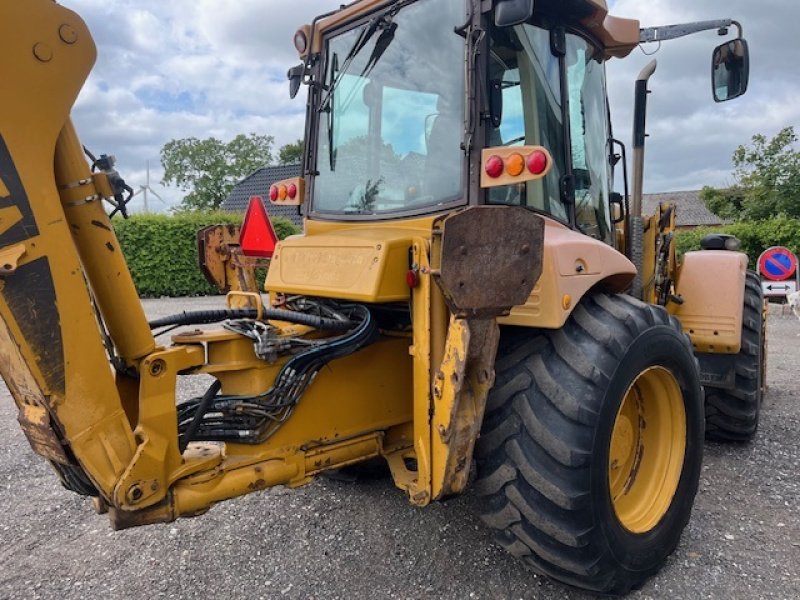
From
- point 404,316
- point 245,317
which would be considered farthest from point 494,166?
point 245,317

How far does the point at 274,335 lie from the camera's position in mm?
2355

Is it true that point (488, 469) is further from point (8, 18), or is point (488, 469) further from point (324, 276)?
point (8, 18)

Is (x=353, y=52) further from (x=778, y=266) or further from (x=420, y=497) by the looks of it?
(x=778, y=266)

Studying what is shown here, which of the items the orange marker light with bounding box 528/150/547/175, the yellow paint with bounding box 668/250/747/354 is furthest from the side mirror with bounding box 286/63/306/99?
the yellow paint with bounding box 668/250/747/354

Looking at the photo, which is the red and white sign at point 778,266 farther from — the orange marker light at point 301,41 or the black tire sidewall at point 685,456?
the orange marker light at point 301,41

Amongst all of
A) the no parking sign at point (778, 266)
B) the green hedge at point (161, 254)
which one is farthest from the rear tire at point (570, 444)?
the green hedge at point (161, 254)

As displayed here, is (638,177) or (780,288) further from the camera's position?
(780,288)

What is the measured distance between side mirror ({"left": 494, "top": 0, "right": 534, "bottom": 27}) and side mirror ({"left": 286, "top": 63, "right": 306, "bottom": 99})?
123 cm

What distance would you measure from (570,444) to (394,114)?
1561 mm

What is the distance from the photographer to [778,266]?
1049 cm

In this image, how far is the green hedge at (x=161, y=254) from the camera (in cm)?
1362

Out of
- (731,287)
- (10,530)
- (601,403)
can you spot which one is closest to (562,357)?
(601,403)

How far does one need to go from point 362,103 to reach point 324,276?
36.1 inches

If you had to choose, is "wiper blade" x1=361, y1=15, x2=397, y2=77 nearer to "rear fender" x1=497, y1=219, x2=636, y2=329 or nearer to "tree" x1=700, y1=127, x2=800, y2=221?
"rear fender" x1=497, y1=219, x2=636, y2=329
